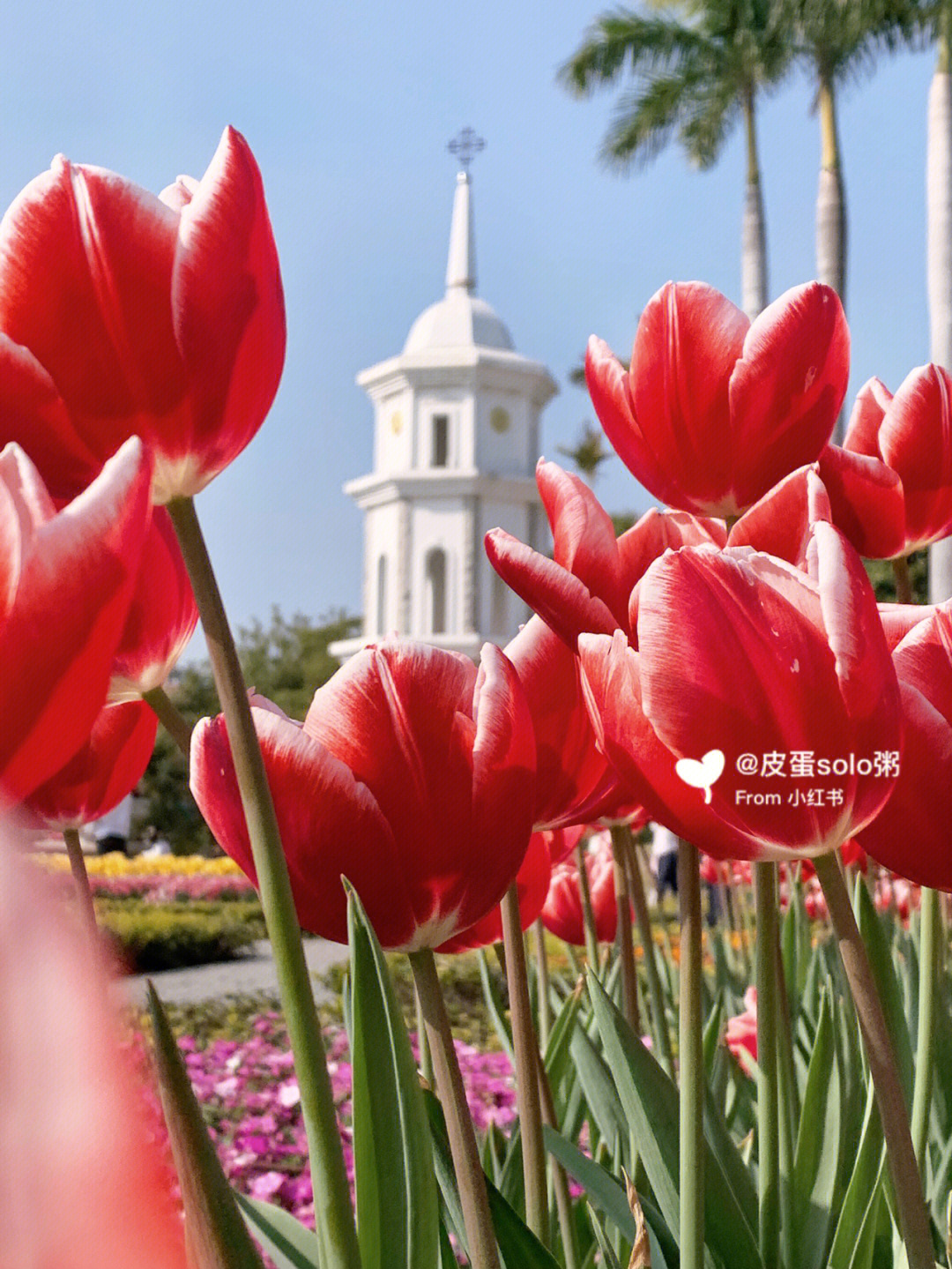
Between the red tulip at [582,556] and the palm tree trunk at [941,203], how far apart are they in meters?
13.0

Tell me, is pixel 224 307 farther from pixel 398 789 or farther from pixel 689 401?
pixel 689 401

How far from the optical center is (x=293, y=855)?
1.83 ft

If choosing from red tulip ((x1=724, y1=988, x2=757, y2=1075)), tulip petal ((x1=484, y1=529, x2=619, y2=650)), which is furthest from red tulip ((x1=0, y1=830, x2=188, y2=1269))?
red tulip ((x1=724, y1=988, x2=757, y2=1075))

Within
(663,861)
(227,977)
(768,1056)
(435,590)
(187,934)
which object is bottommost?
(227,977)

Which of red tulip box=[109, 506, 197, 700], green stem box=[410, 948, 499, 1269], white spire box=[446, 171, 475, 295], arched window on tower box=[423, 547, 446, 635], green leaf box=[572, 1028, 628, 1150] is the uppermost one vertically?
white spire box=[446, 171, 475, 295]

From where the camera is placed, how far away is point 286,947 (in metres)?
0.40

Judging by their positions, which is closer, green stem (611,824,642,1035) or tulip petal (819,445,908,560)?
tulip petal (819,445,908,560)

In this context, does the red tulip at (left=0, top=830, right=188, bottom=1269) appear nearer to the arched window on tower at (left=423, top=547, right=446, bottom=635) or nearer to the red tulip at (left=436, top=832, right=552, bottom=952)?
the red tulip at (left=436, top=832, right=552, bottom=952)

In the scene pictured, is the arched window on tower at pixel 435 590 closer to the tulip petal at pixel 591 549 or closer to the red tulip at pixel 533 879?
the red tulip at pixel 533 879

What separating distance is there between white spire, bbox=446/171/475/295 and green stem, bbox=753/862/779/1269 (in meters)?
34.5

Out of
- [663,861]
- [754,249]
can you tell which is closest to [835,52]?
[754,249]

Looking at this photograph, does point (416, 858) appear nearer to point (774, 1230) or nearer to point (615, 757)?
point (615, 757)

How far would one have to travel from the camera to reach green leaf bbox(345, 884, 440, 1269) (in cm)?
48

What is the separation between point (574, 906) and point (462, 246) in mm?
35058
